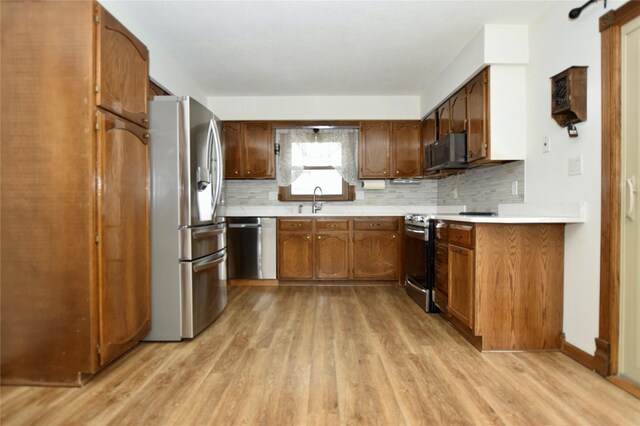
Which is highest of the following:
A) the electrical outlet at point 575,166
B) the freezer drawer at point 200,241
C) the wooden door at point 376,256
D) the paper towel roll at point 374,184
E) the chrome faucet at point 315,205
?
the paper towel roll at point 374,184

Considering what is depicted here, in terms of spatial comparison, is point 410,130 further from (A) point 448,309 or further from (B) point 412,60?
(A) point 448,309

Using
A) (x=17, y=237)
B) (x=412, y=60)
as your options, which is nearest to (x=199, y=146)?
(x=17, y=237)

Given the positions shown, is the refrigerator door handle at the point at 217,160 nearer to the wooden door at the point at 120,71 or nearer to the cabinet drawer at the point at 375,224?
the wooden door at the point at 120,71

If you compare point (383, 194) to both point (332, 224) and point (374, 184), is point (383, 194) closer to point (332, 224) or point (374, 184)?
point (374, 184)

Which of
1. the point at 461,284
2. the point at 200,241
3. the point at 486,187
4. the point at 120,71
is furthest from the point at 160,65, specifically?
the point at 486,187

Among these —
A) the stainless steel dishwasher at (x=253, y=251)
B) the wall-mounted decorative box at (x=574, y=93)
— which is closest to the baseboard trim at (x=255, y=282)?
the stainless steel dishwasher at (x=253, y=251)

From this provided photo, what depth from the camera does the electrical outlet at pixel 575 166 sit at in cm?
210

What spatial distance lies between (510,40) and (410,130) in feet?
5.93

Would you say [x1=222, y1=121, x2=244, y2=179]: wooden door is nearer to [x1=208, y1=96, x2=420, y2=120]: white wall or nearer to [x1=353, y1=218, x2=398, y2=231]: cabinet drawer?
[x1=208, y1=96, x2=420, y2=120]: white wall

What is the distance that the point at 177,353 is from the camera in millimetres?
2242

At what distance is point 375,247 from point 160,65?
3028mm

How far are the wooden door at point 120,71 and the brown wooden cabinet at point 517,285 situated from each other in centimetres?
237

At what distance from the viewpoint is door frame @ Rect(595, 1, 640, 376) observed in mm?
1863

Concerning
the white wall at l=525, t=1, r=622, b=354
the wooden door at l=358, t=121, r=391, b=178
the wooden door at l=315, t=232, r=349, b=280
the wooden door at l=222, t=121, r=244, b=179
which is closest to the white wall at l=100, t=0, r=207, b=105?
the wooden door at l=222, t=121, r=244, b=179
